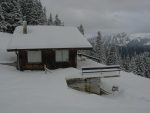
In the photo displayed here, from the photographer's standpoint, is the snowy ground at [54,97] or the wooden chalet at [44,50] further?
the wooden chalet at [44,50]

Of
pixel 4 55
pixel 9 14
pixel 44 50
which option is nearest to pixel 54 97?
pixel 44 50

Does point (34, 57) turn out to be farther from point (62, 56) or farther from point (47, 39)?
point (62, 56)

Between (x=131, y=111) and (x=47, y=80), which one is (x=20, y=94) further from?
(x=131, y=111)

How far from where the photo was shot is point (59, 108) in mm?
17453

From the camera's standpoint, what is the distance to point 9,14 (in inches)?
2112

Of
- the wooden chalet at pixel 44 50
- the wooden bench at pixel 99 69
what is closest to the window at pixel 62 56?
the wooden chalet at pixel 44 50

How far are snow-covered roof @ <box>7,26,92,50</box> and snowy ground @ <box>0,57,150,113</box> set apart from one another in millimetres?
3027

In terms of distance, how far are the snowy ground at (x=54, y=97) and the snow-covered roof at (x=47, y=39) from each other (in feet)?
9.93

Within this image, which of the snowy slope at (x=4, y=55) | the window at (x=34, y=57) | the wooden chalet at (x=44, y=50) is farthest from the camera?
the snowy slope at (x=4, y=55)

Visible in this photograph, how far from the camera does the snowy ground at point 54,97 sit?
17531 mm

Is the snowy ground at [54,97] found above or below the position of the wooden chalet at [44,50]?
below

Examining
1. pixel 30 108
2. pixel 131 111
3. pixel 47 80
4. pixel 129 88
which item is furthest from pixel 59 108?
pixel 129 88

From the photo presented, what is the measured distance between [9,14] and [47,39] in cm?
2552

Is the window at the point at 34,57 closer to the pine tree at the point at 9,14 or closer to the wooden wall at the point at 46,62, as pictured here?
the wooden wall at the point at 46,62
